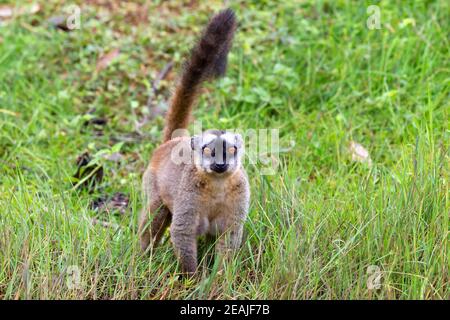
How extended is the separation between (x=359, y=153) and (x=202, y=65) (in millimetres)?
1731

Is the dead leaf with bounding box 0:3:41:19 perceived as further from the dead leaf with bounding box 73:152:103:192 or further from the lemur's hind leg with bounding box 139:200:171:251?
the lemur's hind leg with bounding box 139:200:171:251

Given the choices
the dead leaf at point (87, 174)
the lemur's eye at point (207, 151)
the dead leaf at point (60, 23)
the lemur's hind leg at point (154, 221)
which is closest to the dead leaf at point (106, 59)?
the dead leaf at point (60, 23)

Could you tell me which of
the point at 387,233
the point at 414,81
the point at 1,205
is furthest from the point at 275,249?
the point at 414,81

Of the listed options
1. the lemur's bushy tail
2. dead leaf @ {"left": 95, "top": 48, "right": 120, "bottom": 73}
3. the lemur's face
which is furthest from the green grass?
the lemur's bushy tail

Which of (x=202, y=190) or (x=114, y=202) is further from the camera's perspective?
(x=114, y=202)

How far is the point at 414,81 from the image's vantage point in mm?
7309

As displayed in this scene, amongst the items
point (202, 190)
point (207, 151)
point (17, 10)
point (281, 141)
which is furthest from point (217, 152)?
point (17, 10)

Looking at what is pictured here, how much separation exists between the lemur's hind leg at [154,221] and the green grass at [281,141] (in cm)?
10

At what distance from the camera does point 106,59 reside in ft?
26.8

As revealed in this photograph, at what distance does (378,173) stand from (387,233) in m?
1.19

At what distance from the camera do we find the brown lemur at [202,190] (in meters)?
4.76

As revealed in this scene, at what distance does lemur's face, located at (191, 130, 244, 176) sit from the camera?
4.70 meters

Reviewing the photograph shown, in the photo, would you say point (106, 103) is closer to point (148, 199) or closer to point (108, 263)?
point (148, 199)

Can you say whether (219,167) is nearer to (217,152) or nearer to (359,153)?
(217,152)
